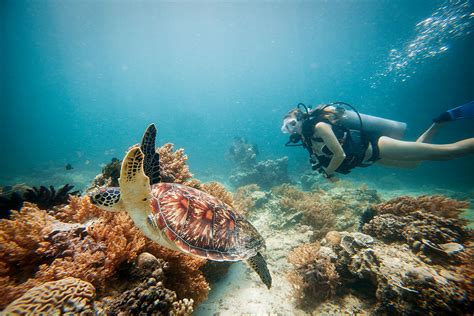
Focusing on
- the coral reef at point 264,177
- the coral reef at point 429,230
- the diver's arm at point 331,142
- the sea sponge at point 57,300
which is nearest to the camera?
the sea sponge at point 57,300

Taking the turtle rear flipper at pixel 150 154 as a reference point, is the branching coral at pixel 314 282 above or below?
below

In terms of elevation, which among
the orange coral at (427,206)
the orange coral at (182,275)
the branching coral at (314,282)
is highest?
the orange coral at (182,275)

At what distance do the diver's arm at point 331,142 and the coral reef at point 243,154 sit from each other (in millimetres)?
12584

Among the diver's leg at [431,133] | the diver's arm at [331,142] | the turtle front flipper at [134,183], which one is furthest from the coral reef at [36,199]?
the diver's leg at [431,133]

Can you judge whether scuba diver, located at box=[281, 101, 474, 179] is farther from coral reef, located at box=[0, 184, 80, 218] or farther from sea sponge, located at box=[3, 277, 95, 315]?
coral reef, located at box=[0, 184, 80, 218]

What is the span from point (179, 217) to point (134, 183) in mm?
1029

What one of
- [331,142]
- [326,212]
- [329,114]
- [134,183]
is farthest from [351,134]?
[134,183]

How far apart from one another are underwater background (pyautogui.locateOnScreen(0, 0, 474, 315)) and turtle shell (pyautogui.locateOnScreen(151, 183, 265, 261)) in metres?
0.43

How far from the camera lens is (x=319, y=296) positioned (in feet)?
10.3

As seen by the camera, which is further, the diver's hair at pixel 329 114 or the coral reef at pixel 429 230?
the diver's hair at pixel 329 114

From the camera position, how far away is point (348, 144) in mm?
5227

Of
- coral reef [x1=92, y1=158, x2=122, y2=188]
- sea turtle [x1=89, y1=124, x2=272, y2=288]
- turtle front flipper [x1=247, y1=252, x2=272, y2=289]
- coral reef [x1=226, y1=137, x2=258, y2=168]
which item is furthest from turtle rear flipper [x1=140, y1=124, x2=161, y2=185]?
coral reef [x1=226, y1=137, x2=258, y2=168]

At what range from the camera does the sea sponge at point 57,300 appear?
55.2 inches

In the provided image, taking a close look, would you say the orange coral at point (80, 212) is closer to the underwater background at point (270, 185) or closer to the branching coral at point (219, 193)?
the underwater background at point (270, 185)
